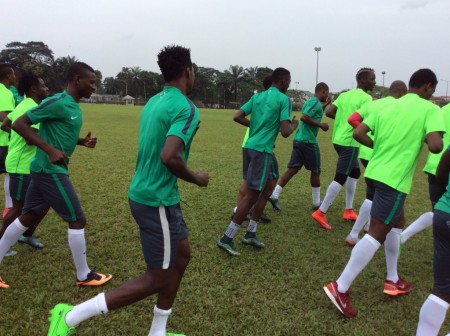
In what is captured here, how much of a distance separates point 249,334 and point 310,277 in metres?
1.27

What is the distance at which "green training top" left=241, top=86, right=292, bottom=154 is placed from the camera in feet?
14.8

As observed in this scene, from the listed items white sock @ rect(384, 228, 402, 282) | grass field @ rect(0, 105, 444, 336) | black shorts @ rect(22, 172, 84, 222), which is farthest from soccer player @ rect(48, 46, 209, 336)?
white sock @ rect(384, 228, 402, 282)

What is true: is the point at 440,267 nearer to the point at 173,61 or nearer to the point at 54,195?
the point at 173,61

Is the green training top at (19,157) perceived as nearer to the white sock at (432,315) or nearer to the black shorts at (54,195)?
the black shorts at (54,195)

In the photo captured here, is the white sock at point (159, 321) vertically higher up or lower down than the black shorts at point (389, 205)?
lower down

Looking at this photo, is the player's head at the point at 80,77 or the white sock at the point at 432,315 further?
the player's head at the point at 80,77

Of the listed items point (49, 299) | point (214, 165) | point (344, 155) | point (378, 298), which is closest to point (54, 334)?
point (49, 299)

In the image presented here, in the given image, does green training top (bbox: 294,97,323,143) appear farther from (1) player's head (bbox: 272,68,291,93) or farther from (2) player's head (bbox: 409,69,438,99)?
(2) player's head (bbox: 409,69,438,99)

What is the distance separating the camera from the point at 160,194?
8.10ft

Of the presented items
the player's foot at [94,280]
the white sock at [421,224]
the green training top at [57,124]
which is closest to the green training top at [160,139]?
the green training top at [57,124]

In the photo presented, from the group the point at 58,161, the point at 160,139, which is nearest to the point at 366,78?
the point at 160,139

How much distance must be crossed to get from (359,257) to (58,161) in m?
2.78

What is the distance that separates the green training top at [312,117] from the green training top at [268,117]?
5.25ft

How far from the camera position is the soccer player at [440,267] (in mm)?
2486
